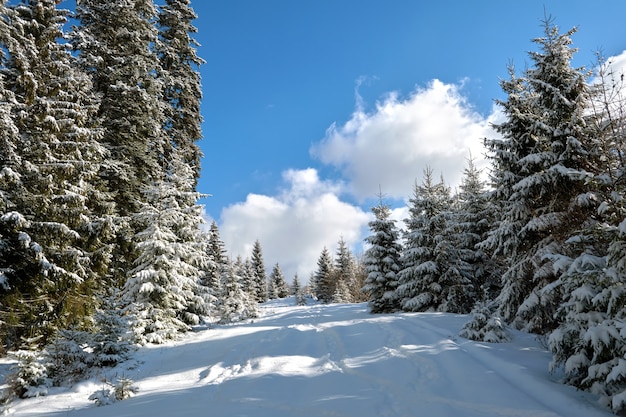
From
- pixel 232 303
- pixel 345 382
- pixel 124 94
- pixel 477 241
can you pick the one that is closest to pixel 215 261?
pixel 232 303

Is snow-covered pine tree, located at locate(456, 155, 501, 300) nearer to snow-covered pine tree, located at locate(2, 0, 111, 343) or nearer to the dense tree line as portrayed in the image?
the dense tree line

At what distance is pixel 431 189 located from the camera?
22.3 meters

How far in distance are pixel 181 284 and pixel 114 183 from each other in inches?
223

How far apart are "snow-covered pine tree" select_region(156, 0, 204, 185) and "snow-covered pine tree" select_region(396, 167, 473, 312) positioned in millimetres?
14043

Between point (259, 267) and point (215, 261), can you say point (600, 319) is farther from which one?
point (259, 267)

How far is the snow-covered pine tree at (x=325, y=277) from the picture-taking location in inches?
1997

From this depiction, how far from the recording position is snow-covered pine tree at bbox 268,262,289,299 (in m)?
71.4

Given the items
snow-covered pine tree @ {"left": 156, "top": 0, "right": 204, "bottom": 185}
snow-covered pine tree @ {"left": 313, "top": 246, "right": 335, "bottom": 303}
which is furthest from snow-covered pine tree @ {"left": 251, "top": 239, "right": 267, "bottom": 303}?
snow-covered pine tree @ {"left": 156, "top": 0, "right": 204, "bottom": 185}

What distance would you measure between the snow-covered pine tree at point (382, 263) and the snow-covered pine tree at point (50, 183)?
1599 centimetres

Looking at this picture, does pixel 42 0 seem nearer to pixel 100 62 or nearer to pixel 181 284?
pixel 100 62

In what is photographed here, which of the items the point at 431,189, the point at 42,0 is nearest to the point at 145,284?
the point at 42,0

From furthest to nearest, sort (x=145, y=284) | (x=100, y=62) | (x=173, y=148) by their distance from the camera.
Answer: (x=173, y=148) → (x=100, y=62) → (x=145, y=284)

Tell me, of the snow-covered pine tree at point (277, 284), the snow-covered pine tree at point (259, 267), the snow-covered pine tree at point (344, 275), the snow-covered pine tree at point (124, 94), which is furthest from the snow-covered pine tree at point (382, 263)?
the snow-covered pine tree at point (277, 284)

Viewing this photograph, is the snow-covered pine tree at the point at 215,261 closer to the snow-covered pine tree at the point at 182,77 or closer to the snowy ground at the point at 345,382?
the snow-covered pine tree at the point at 182,77
